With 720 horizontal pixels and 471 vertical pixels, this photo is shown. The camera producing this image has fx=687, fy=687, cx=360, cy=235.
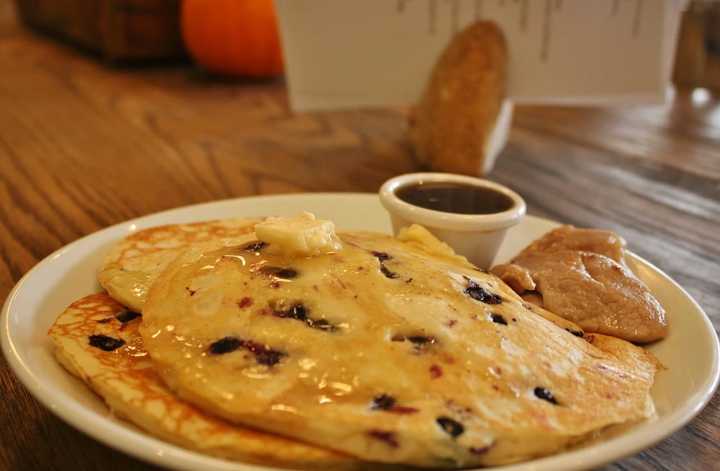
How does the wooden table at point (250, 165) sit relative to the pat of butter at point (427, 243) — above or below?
below

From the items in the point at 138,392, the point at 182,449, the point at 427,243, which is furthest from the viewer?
the point at 427,243

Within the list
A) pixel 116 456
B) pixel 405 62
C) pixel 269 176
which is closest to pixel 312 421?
pixel 116 456

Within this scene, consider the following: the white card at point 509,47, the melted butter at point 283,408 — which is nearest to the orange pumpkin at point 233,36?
the white card at point 509,47

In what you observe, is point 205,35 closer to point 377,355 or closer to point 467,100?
point 467,100

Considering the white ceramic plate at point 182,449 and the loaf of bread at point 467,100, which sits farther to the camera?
the loaf of bread at point 467,100

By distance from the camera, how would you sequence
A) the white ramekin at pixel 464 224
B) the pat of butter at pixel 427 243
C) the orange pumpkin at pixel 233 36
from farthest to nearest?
the orange pumpkin at pixel 233 36 < the white ramekin at pixel 464 224 < the pat of butter at pixel 427 243

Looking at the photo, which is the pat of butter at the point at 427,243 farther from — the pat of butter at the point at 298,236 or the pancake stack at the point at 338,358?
the pat of butter at the point at 298,236

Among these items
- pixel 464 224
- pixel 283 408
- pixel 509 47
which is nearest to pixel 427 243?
pixel 464 224
